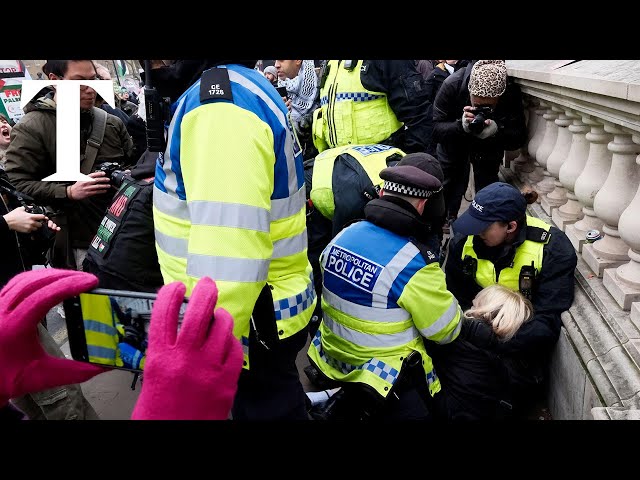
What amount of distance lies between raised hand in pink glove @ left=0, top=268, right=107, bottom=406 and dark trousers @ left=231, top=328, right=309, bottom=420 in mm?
857

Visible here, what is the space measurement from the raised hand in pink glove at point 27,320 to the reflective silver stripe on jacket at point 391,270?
137cm

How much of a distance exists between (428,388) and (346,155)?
56.9 inches

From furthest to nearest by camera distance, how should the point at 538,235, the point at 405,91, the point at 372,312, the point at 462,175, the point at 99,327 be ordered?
the point at 462,175, the point at 405,91, the point at 538,235, the point at 372,312, the point at 99,327

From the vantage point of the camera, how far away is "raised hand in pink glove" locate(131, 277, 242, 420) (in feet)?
3.09

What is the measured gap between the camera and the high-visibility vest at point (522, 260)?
2.71 meters

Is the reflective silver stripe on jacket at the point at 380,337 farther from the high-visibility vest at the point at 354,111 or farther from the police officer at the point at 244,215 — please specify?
the high-visibility vest at the point at 354,111

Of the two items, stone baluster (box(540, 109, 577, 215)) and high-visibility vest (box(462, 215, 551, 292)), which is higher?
stone baluster (box(540, 109, 577, 215))

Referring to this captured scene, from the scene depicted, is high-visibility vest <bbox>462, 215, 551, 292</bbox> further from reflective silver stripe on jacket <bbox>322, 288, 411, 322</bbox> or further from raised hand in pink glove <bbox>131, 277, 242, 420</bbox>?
raised hand in pink glove <bbox>131, 277, 242, 420</bbox>

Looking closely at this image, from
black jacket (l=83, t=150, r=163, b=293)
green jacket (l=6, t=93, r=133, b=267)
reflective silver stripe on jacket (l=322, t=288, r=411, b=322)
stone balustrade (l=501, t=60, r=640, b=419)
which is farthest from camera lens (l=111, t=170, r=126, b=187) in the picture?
stone balustrade (l=501, t=60, r=640, b=419)

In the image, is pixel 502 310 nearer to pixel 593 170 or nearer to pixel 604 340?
pixel 604 340

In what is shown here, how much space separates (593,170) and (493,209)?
502 millimetres

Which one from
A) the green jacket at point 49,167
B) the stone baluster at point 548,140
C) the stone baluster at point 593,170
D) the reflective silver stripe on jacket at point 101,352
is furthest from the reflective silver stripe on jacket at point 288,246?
the stone baluster at point 548,140

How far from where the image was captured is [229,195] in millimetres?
1472

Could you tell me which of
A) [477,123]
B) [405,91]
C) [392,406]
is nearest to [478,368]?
[392,406]
